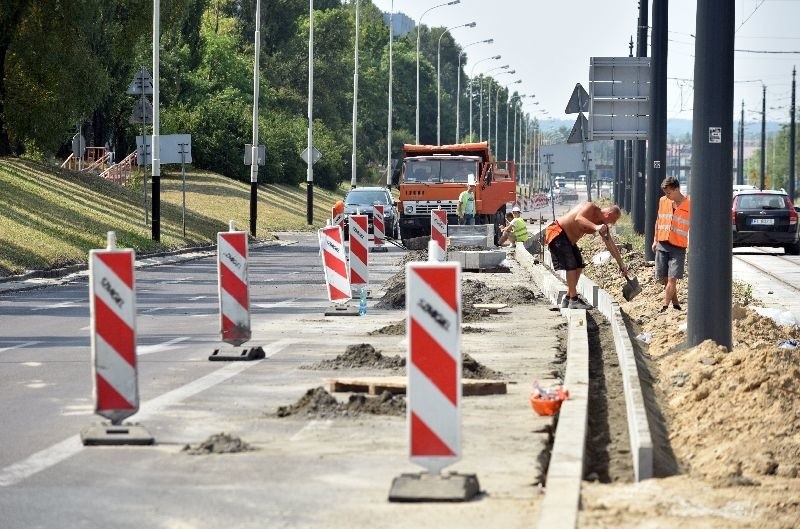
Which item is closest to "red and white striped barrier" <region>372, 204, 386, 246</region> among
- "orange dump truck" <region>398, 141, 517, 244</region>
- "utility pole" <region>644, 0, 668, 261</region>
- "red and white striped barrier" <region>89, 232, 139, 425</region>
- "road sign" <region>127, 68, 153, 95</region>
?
"orange dump truck" <region>398, 141, 517, 244</region>

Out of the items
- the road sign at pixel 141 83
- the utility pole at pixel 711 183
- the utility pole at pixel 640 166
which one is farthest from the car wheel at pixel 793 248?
the utility pole at pixel 711 183

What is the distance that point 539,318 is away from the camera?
20969mm

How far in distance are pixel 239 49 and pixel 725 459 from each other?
9990 centimetres

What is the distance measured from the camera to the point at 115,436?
10.7m

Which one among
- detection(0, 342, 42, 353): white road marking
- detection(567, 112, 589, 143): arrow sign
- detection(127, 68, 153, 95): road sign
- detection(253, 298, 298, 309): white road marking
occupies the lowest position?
detection(253, 298, 298, 309): white road marking

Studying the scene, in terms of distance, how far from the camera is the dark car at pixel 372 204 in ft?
166

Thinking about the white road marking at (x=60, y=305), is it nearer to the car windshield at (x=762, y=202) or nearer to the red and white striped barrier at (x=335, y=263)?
the red and white striped barrier at (x=335, y=263)

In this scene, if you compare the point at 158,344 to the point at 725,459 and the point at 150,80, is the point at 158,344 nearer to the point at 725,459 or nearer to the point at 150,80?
the point at 725,459

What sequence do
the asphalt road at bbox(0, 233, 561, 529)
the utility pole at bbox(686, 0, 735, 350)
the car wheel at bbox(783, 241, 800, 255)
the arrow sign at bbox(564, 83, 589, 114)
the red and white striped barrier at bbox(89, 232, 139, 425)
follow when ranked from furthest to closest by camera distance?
the car wheel at bbox(783, 241, 800, 255) < the arrow sign at bbox(564, 83, 589, 114) < the utility pole at bbox(686, 0, 735, 350) < the red and white striped barrier at bbox(89, 232, 139, 425) < the asphalt road at bbox(0, 233, 561, 529)

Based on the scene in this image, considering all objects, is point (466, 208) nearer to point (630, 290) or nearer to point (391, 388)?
point (630, 290)

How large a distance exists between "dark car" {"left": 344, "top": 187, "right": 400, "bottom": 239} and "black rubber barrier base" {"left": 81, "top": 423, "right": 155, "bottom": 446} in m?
38.5

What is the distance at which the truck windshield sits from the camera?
4831cm

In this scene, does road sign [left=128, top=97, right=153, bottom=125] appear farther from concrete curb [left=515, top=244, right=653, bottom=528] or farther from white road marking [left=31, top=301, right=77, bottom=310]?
concrete curb [left=515, top=244, right=653, bottom=528]

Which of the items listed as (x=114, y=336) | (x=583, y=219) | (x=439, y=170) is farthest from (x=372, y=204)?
(x=114, y=336)
